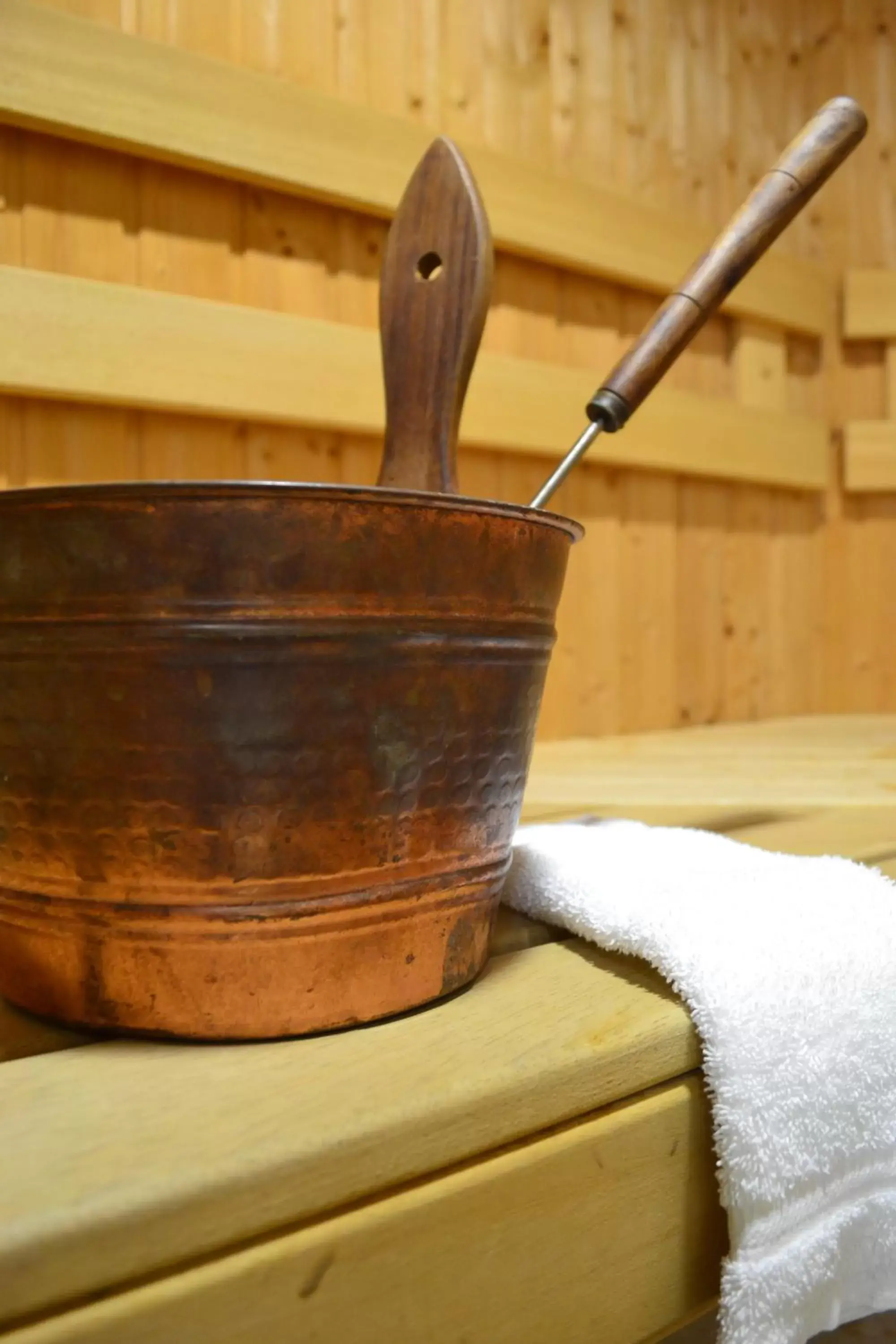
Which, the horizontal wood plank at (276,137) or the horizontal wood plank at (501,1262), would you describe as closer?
the horizontal wood plank at (501,1262)

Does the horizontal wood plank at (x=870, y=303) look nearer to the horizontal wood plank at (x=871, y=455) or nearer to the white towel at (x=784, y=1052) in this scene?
the horizontal wood plank at (x=871, y=455)

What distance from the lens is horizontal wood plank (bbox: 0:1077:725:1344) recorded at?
41 centimetres

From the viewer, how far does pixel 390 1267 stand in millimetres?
456

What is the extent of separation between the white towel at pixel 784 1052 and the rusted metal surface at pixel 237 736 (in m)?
0.16

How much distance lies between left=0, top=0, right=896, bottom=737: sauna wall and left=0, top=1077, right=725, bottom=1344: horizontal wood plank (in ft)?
3.86

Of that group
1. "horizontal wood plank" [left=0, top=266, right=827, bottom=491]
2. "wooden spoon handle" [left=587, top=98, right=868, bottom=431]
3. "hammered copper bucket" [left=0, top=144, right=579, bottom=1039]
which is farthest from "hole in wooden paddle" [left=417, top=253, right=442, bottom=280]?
"horizontal wood plank" [left=0, top=266, right=827, bottom=491]

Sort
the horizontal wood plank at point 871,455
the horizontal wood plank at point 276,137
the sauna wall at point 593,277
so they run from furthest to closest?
the horizontal wood plank at point 871,455 → the sauna wall at point 593,277 → the horizontal wood plank at point 276,137

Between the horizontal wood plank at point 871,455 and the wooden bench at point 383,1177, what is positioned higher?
the horizontal wood plank at point 871,455

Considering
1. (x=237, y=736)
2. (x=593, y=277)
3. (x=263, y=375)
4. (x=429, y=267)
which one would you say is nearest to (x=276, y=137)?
(x=263, y=375)

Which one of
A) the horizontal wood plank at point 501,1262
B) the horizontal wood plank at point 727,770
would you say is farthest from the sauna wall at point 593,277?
the horizontal wood plank at point 501,1262

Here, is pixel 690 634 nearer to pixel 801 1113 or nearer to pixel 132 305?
pixel 132 305

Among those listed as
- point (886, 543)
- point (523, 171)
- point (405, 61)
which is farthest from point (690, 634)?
point (405, 61)

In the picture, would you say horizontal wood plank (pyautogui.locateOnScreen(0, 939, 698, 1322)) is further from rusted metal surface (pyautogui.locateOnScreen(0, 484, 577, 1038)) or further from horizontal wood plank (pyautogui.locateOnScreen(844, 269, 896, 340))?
horizontal wood plank (pyautogui.locateOnScreen(844, 269, 896, 340))

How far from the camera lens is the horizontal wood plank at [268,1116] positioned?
15.6 inches
